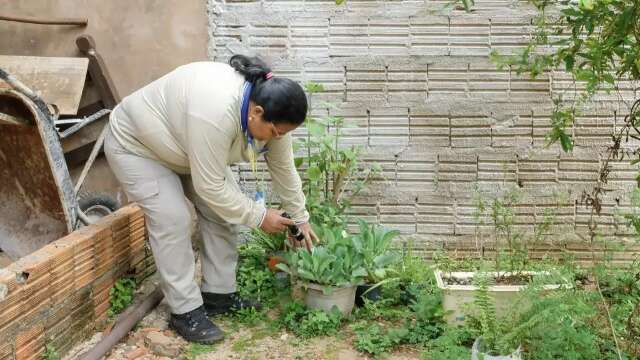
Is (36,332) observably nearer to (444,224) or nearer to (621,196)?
(444,224)

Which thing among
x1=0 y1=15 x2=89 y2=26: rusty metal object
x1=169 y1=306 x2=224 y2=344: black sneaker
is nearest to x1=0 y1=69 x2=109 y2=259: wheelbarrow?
x1=0 y1=15 x2=89 y2=26: rusty metal object

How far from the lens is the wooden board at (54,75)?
4.25 meters

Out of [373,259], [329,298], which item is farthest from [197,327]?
[373,259]

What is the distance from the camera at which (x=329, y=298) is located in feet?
11.7

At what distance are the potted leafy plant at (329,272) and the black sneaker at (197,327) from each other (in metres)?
0.52

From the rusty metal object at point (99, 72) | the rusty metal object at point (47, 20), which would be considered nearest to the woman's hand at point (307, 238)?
the rusty metal object at point (99, 72)

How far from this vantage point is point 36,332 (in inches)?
115

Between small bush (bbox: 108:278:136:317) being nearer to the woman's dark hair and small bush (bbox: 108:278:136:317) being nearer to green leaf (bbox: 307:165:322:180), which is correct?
green leaf (bbox: 307:165:322:180)

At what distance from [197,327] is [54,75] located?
83.2 inches

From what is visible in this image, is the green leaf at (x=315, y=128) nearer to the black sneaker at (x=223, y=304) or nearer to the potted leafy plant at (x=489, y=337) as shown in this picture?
the black sneaker at (x=223, y=304)

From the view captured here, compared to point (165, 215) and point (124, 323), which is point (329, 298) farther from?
point (124, 323)

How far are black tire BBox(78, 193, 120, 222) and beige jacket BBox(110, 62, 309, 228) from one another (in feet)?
3.49

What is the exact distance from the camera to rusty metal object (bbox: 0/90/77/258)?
3537 millimetres

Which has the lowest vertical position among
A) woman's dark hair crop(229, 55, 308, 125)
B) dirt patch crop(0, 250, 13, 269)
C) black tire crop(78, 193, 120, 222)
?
dirt patch crop(0, 250, 13, 269)
